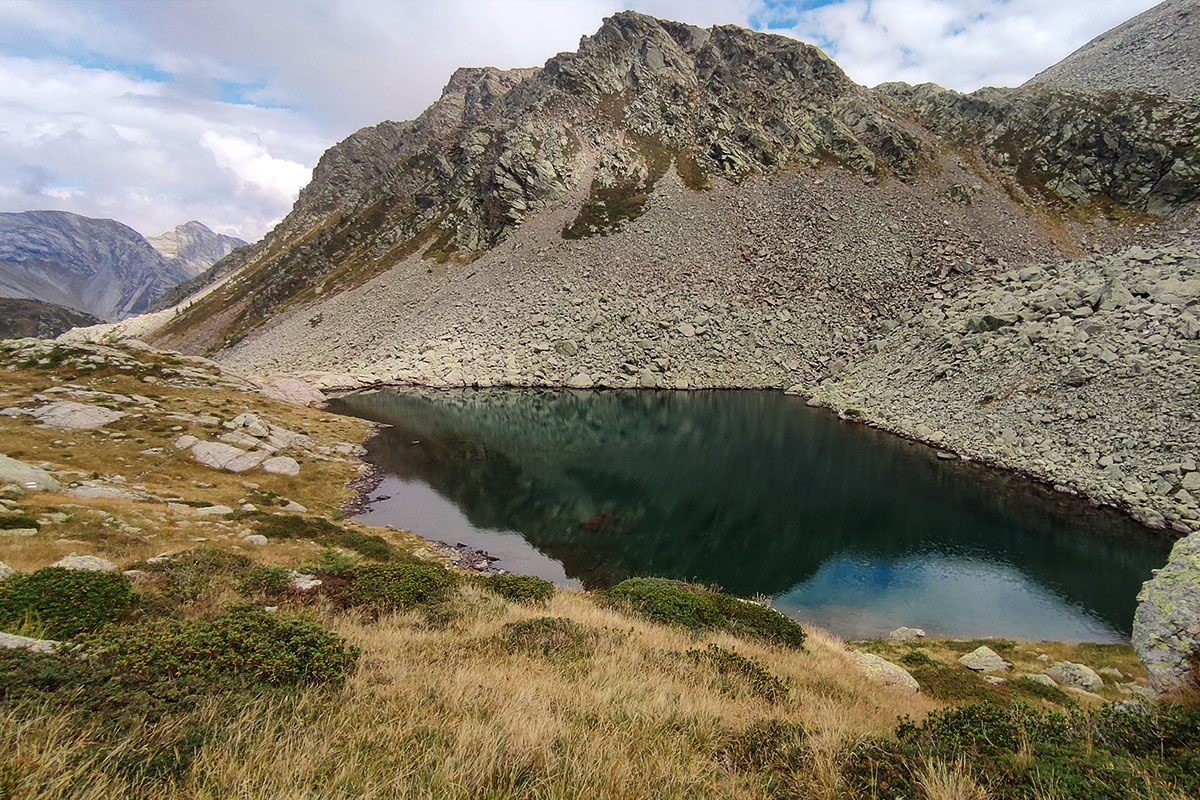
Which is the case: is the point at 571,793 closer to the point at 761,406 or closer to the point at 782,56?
the point at 761,406

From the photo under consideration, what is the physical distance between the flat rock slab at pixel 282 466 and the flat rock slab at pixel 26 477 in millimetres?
12623

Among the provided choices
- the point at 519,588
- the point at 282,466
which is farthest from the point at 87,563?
the point at 282,466

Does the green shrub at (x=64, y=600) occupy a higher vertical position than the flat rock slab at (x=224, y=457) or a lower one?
higher

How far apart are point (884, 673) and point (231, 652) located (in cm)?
1659

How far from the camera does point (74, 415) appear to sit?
112 feet

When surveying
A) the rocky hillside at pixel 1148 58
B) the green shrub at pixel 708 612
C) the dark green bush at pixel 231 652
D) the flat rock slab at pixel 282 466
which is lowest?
the flat rock slab at pixel 282 466

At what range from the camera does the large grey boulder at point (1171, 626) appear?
36.9ft

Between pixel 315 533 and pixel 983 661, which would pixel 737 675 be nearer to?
pixel 983 661

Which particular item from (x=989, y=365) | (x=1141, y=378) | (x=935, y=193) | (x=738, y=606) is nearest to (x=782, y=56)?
(x=935, y=193)

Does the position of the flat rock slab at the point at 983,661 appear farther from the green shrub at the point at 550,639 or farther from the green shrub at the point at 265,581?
the green shrub at the point at 265,581

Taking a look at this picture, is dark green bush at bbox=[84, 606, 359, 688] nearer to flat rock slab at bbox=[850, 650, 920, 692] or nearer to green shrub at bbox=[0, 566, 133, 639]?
green shrub at bbox=[0, 566, 133, 639]

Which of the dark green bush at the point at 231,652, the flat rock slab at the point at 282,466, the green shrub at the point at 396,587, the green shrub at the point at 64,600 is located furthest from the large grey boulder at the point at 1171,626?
the flat rock slab at the point at 282,466

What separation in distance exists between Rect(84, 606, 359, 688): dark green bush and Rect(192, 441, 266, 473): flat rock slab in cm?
3013

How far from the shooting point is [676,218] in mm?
98250
